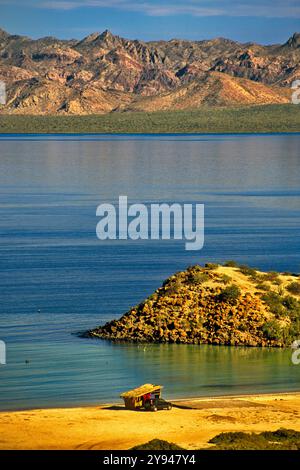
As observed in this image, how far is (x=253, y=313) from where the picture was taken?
43.3m

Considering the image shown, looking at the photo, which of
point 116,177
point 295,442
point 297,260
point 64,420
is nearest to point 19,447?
point 64,420

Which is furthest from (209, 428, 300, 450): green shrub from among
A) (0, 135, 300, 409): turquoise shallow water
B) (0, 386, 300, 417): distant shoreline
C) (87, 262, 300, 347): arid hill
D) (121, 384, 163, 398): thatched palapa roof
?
(87, 262, 300, 347): arid hill

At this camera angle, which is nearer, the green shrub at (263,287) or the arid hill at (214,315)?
the arid hill at (214,315)

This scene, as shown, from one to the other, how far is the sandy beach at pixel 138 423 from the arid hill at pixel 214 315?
25.6ft

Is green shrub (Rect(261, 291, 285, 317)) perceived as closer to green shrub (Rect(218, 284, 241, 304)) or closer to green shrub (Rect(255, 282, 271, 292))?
green shrub (Rect(255, 282, 271, 292))

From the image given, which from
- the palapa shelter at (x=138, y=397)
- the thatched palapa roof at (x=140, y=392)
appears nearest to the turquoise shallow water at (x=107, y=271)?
the thatched palapa roof at (x=140, y=392)

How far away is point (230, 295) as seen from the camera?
43.6 meters

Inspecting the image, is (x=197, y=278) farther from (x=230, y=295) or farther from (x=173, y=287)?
(x=230, y=295)

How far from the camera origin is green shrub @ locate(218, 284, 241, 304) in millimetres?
43656

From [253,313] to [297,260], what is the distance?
26772 millimetres

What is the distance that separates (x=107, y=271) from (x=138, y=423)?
3323cm

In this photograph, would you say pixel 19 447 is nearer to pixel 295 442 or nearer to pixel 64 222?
pixel 295 442

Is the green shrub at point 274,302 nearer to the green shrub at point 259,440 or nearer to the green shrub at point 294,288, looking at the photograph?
the green shrub at point 294,288

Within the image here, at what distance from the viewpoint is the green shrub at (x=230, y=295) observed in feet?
143
